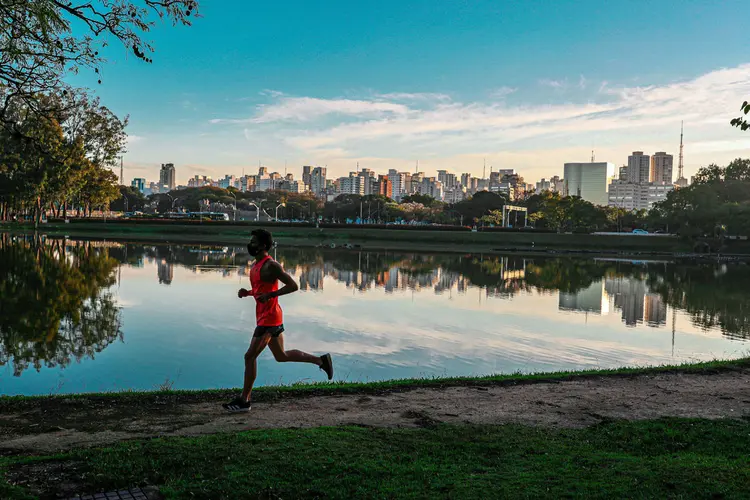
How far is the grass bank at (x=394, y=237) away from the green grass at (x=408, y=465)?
71518 mm

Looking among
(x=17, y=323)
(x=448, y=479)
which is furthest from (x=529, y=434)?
(x=17, y=323)

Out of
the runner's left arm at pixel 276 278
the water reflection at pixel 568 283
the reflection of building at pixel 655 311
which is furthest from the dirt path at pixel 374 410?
the reflection of building at pixel 655 311

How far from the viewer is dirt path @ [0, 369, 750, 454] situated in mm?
7176

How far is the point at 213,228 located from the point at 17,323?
267ft

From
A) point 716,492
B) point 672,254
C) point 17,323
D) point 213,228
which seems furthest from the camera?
point 213,228

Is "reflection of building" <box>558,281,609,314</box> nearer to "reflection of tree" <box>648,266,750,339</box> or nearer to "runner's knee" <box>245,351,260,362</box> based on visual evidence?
"reflection of tree" <box>648,266,750,339</box>

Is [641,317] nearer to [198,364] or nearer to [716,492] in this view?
[198,364]

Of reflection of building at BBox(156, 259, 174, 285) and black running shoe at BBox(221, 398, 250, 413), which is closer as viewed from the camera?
black running shoe at BBox(221, 398, 250, 413)

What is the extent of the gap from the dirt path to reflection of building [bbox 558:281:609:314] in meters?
15.7

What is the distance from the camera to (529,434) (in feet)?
23.9

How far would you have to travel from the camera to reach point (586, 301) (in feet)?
94.3

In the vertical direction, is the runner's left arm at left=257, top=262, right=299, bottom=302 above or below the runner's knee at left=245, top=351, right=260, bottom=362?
above

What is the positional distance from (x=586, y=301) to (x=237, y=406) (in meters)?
23.4

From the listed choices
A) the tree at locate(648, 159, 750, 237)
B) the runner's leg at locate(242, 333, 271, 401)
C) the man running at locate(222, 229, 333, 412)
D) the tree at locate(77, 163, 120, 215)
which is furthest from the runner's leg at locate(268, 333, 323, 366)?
the tree at locate(77, 163, 120, 215)
